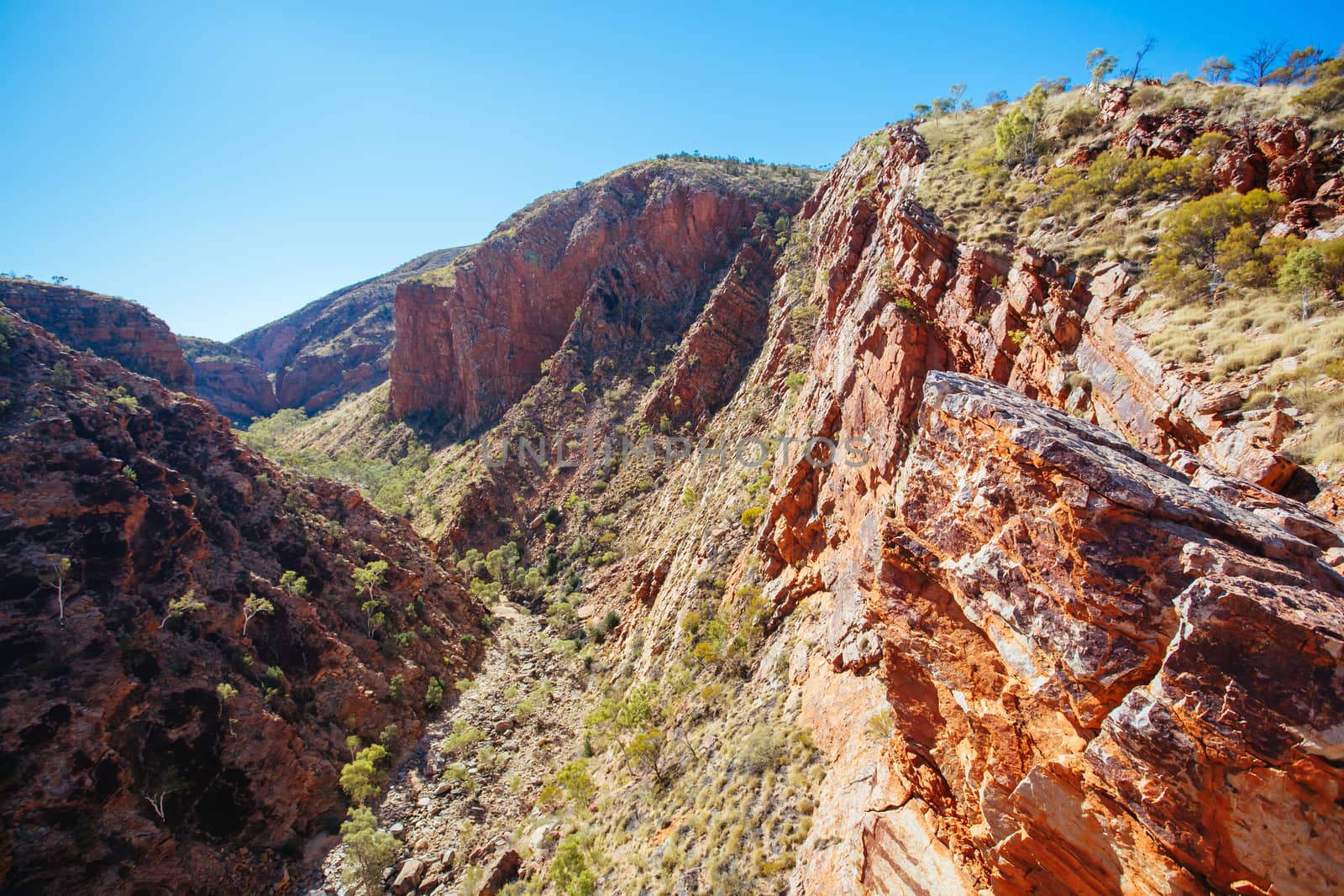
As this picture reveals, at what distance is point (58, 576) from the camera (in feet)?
82.9

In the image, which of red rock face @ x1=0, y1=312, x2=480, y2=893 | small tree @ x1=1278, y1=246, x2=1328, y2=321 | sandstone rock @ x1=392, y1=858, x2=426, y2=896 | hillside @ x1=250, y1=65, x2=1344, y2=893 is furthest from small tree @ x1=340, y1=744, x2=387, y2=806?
small tree @ x1=1278, y1=246, x2=1328, y2=321

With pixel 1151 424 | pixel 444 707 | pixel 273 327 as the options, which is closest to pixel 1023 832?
pixel 1151 424

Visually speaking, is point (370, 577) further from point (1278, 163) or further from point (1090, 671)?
point (1278, 163)

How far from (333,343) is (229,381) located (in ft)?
74.6

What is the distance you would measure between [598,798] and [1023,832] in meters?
20.8

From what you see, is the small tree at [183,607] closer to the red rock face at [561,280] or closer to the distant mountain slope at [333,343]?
the red rock face at [561,280]

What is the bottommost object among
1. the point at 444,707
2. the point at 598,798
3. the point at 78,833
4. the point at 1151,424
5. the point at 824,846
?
the point at 444,707

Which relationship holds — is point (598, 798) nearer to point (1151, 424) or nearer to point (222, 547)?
point (1151, 424)

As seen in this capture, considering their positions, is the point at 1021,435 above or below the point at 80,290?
below

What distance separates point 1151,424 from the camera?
1349 cm

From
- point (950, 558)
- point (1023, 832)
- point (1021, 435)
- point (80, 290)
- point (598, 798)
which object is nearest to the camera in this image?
point (1023, 832)

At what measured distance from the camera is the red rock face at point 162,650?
21344 millimetres

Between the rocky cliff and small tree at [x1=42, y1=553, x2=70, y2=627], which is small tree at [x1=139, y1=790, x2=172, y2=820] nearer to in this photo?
small tree at [x1=42, y1=553, x2=70, y2=627]

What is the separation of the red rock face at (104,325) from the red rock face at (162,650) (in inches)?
1863
